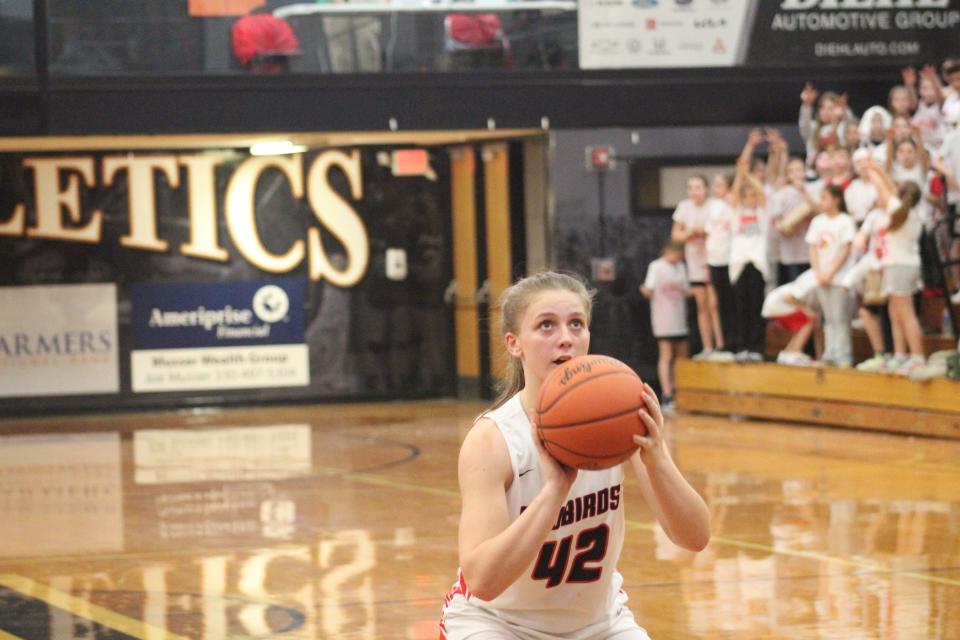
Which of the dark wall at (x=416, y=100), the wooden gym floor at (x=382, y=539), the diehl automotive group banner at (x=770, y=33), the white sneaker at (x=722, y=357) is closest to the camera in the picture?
the wooden gym floor at (x=382, y=539)

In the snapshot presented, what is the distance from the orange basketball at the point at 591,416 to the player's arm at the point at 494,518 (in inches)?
3.6

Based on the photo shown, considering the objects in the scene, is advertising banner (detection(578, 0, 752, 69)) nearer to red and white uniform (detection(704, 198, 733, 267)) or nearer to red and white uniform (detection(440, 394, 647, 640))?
red and white uniform (detection(704, 198, 733, 267))

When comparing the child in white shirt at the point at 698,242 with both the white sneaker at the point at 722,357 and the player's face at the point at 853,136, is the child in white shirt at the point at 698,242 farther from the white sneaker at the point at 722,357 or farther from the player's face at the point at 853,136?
the player's face at the point at 853,136

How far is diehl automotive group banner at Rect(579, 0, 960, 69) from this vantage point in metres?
18.9

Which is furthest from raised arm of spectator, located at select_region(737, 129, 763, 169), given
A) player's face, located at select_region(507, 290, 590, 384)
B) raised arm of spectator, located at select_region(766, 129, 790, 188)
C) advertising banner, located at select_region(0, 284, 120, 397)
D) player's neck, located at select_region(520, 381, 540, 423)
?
player's face, located at select_region(507, 290, 590, 384)

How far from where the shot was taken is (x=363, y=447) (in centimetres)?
1569

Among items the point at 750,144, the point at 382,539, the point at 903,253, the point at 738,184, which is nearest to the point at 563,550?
the point at 382,539

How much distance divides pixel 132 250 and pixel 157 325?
3.15 ft

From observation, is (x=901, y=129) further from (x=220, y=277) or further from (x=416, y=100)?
(x=220, y=277)

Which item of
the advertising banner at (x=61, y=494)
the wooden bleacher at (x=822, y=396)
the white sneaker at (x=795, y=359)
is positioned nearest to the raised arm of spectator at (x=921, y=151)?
the wooden bleacher at (x=822, y=396)

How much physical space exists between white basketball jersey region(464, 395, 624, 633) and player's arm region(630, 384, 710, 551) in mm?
139

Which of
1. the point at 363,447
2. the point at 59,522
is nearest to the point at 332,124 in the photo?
the point at 363,447

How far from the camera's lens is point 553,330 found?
4285 millimetres

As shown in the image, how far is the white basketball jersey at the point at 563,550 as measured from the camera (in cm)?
434
